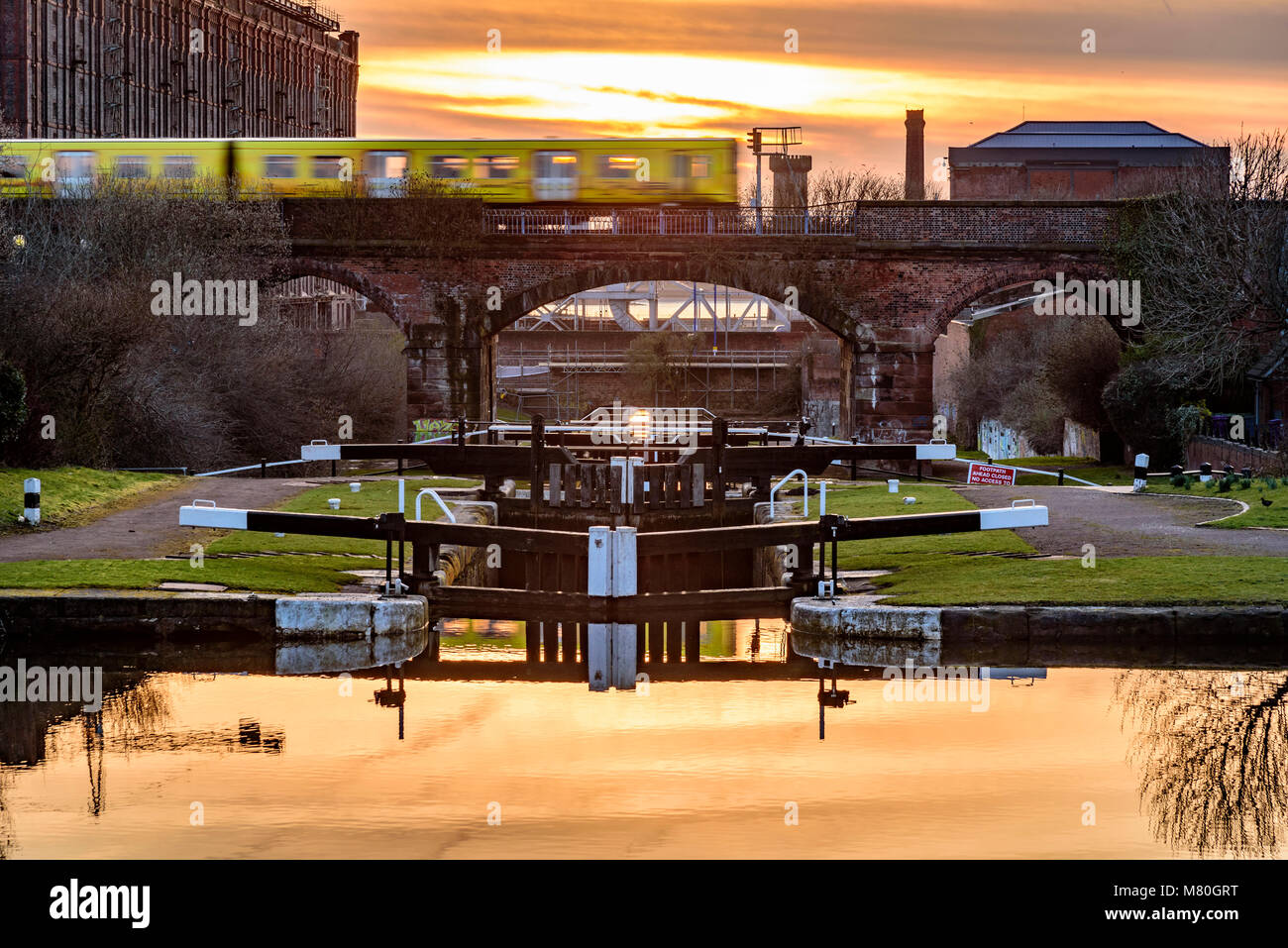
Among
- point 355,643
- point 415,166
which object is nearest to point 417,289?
point 415,166

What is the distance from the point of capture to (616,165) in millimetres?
41562

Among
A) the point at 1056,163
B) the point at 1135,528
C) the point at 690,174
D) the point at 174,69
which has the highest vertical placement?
the point at 174,69

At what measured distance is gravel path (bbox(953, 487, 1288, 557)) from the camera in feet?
58.2

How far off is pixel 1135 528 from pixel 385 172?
2694cm

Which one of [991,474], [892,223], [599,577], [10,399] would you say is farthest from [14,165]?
[991,474]

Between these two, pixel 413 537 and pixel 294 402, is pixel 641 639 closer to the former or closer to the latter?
pixel 413 537

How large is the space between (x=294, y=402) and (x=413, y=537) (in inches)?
849

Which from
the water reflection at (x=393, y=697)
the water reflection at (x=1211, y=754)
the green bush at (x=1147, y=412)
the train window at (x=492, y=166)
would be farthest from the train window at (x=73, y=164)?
the water reflection at (x=1211, y=754)

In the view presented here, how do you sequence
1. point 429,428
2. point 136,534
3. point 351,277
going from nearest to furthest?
point 136,534 < point 429,428 < point 351,277

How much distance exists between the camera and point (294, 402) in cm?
3650

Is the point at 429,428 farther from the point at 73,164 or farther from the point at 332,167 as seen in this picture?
the point at 73,164

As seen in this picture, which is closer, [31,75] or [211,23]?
[31,75]

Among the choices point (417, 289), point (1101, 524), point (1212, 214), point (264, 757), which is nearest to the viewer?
point (264, 757)

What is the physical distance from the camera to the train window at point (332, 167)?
4272 cm
